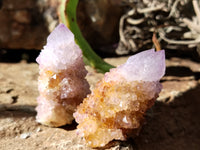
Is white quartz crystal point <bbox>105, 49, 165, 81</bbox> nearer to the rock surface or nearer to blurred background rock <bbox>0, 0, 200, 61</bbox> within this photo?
the rock surface

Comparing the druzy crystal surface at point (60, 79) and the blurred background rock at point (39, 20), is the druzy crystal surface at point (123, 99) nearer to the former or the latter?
the druzy crystal surface at point (60, 79)

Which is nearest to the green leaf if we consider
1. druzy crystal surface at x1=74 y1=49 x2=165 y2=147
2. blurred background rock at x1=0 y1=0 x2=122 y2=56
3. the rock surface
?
the rock surface

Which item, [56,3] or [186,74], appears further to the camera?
[56,3]

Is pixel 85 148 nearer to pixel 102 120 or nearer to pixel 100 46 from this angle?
pixel 102 120

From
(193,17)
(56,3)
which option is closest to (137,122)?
(193,17)

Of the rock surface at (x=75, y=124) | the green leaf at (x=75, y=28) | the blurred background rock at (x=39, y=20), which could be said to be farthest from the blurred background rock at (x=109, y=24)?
the green leaf at (x=75, y=28)

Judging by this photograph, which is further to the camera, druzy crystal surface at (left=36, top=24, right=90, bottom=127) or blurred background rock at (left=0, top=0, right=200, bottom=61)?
blurred background rock at (left=0, top=0, right=200, bottom=61)

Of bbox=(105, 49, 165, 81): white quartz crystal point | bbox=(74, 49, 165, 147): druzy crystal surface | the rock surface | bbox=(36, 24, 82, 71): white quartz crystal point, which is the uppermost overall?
bbox=(36, 24, 82, 71): white quartz crystal point

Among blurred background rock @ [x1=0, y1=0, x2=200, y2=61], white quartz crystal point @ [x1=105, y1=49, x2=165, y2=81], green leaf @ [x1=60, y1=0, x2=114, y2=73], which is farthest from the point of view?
blurred background rock @ [x1=0, y1=0, x2=200, y2=61]
